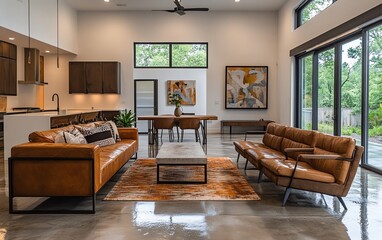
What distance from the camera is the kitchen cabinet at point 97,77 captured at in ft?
39.4

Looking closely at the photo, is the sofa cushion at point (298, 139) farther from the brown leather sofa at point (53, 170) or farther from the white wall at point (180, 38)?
the white wall at point (180, 38)

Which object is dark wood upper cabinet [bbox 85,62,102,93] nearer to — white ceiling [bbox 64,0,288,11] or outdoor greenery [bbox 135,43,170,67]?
outdoor greenery [bbox 135,43,170,67]

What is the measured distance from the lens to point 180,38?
491 inches

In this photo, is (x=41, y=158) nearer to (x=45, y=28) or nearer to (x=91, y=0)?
(x=45, y=28)

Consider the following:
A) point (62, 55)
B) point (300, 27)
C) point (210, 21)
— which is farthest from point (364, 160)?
point (62, 55)

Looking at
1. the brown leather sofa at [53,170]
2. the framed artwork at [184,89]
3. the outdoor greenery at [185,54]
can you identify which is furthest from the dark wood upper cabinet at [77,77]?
the brown leather sofa at [53,170]

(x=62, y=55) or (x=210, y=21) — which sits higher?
(x=210, y=21)

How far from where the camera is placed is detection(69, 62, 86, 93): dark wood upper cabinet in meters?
12.1

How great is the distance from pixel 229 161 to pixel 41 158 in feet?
12.5

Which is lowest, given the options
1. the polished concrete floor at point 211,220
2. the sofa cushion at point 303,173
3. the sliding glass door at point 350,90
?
the polished concrete floor at point 211,220

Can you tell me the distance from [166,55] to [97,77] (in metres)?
2.50

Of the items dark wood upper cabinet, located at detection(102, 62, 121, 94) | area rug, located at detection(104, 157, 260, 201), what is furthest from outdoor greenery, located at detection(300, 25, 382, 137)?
dark wood upper cabinet, located at detection(102, 62, 121, 94)

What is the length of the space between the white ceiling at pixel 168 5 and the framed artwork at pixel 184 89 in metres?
2.69

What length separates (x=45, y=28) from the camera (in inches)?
384
